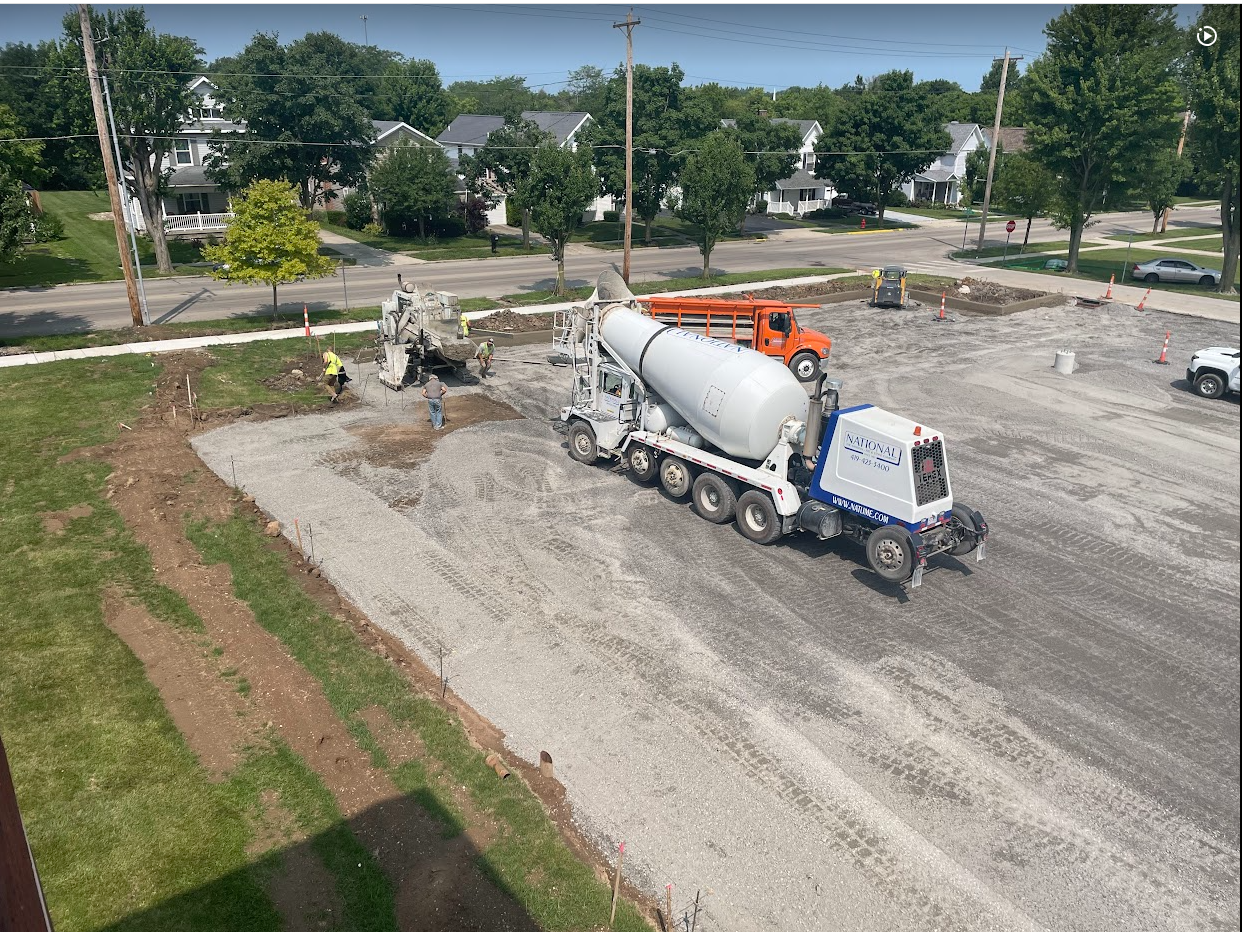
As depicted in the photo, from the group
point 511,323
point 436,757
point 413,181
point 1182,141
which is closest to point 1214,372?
point 511,323

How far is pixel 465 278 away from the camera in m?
43.3

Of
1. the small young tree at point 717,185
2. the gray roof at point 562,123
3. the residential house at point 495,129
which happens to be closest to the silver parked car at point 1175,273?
the small young tree at point 717,185

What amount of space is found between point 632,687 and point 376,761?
3481mm

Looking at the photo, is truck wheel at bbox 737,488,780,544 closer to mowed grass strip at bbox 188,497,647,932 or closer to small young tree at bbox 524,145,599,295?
mowed grass strip at bbox 188,497,647,932

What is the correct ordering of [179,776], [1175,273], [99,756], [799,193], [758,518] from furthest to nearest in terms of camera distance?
[799,193], [1175,273], [758,518], [99,756], [179,776]

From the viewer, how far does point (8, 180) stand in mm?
26531

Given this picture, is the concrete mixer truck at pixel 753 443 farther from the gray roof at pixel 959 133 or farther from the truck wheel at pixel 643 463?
the gray roof at pixel 959 133

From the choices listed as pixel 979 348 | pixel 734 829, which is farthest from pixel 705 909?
pixel 979 348

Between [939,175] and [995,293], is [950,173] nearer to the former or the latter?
[939,175]

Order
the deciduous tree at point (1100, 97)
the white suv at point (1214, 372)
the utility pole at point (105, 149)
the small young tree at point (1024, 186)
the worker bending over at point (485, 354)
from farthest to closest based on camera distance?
the small young tree at point (1024, 186), the deciduous tree at point (1100, 97), the utility pole at point (105, 149), the worker bending over at point (485, 354), the white suv at point (1214, 372)

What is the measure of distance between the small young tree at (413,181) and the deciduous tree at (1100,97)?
3306cm

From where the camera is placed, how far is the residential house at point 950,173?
83.2 meters

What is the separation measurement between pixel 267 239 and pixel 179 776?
24.0 meters

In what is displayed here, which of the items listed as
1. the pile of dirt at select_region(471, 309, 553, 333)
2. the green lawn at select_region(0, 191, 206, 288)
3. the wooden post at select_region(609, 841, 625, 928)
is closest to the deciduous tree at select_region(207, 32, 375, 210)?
the green lawn at select_region(0, 191, 206, 288)
